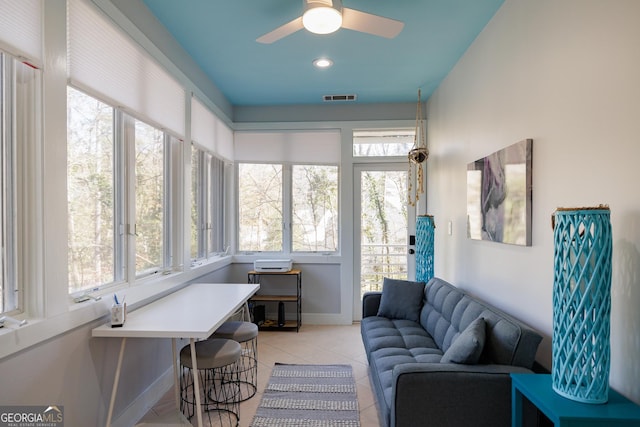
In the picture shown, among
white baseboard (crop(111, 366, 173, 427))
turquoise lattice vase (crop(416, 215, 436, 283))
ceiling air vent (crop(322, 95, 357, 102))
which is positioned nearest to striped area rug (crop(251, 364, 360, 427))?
white baseboard (crop(111, 366, 173, 427))

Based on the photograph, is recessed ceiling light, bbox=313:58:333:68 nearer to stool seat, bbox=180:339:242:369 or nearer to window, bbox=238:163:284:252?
window, bbox=238:163:284:252

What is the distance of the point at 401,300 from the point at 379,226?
150cm

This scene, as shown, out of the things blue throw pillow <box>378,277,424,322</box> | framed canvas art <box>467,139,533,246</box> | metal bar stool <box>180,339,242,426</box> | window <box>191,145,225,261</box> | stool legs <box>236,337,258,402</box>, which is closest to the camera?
framed canvas art <box>467,139,533,246</box>

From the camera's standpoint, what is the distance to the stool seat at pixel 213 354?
2092 mm

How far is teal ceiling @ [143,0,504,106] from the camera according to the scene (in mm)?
2406

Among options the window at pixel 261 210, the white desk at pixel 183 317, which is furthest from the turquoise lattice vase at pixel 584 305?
the window at pixel 261 210

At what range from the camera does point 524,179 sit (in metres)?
2.03

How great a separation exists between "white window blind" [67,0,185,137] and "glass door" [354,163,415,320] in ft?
8.27

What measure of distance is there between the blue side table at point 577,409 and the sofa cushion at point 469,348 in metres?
0.24

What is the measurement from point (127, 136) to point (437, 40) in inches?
96.3

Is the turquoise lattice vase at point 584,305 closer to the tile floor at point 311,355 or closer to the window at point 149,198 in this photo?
the tile floor at point 311,355

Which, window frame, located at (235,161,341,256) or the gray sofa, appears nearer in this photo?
the gray sofa

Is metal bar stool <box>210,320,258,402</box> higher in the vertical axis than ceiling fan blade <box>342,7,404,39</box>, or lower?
lower

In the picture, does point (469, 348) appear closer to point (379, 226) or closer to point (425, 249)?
point (425, 249)
